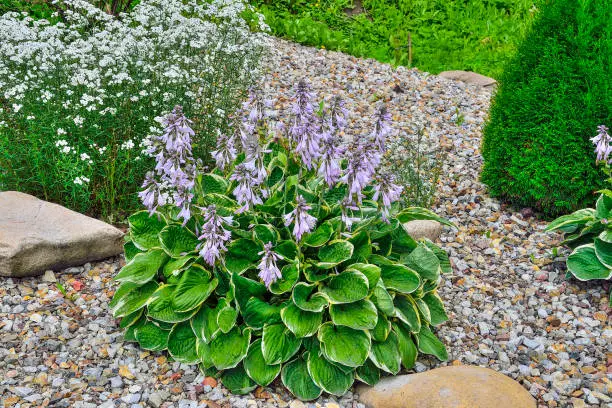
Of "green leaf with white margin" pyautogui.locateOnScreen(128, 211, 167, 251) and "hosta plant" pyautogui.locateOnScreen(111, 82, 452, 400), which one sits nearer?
"hosta plant" pyautogui.locateOnScreen(111, 82, 452, 400)

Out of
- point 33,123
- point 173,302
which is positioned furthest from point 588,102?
point 33,123

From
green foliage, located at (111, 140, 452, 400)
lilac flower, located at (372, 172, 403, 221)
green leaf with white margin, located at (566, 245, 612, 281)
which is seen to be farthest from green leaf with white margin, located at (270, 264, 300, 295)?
green leaf with white margin, located at (566, 245, 612, 281)

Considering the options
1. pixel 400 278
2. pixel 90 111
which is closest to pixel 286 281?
pixel 400 278

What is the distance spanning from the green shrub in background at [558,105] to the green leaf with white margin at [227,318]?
8.45 ft

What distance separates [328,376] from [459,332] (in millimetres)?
1032

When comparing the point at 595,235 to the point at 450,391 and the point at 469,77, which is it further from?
the point at 469,77

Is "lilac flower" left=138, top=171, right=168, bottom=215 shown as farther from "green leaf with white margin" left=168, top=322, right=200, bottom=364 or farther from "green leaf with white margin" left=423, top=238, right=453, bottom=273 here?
"green leaf with white margin" left=423, top=238, right=453, bottom=273

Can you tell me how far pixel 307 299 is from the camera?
11.8ft

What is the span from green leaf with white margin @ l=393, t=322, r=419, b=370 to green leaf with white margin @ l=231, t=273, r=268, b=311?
2.56ft

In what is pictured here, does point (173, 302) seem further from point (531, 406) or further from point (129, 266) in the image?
point (531, 406)

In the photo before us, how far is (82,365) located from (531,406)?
2430 mm

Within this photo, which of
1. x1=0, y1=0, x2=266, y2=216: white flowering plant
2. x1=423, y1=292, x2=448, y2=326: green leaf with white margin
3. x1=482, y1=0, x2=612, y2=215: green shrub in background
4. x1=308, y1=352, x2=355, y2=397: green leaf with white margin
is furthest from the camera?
x1=0, y1=0, x2=266, y2=216: white flowering plant

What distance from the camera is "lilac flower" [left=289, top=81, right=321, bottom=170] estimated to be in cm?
339

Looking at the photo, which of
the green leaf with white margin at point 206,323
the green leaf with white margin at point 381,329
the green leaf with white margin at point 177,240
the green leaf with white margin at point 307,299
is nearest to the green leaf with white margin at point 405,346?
the green leaf with white margin at point 381,329
